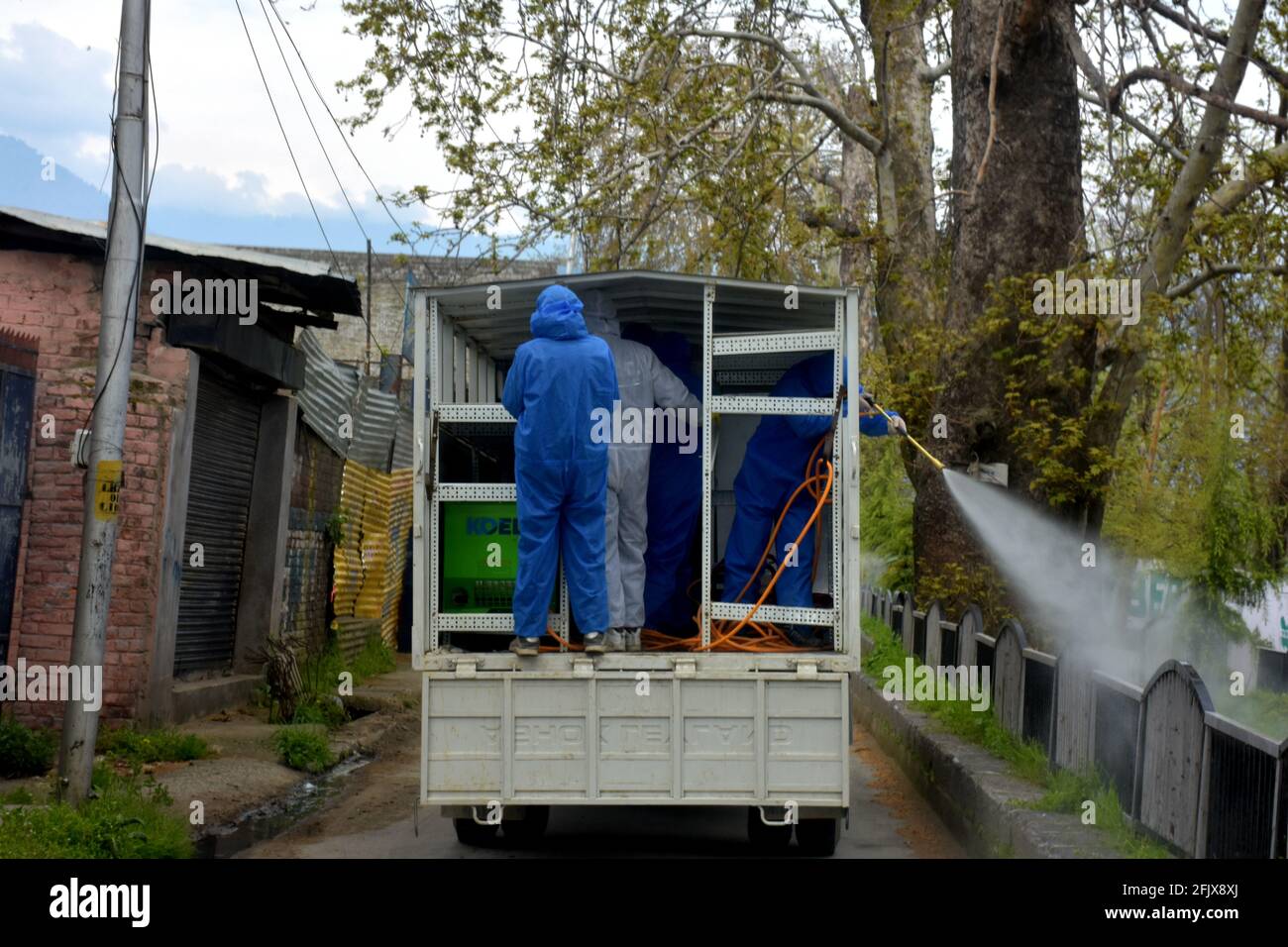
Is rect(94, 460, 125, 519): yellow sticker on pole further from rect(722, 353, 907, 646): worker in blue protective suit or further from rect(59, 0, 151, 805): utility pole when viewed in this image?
rect(722, 353, 907, 646): worker in blue protective suit

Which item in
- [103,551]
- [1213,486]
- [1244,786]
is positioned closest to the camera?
[1244,786]

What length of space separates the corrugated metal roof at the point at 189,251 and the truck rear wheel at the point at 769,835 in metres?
5.35

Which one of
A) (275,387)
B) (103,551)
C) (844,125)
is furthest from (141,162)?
(844,125)

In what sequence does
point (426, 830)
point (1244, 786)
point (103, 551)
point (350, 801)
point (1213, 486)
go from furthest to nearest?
point (1213, 486) < point (350, 801) < point (426, 830) < point (103, 551) < point (1244, 786)

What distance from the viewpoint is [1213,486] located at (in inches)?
527

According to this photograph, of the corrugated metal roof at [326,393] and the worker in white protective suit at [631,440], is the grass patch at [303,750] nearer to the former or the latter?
the worker in white protective suit at [631,440]

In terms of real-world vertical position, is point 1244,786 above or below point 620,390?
below

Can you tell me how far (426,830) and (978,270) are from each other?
23.0ft

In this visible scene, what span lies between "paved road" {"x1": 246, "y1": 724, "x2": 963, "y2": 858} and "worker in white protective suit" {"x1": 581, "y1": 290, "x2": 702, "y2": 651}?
4.93 feet

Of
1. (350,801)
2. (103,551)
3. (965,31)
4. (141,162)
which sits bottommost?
(350,801)

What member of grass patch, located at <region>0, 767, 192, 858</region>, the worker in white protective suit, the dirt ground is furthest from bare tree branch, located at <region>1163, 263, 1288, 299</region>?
grass patch, located at <region>0, 767, 192, 858</region>

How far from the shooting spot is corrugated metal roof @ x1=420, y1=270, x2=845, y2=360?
786 centimetres

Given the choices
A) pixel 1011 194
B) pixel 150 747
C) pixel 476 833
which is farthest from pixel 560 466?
pixel 1011 194

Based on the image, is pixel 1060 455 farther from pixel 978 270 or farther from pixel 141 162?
pixel 141 162
